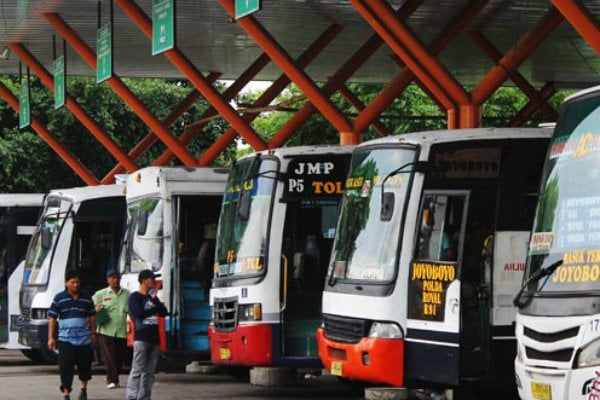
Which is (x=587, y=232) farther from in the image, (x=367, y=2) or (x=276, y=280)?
(x=367, y=2)

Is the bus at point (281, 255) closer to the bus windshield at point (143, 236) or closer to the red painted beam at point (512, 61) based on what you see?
the bus windshield at point (143, 236)

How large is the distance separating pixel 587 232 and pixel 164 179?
11.5 m

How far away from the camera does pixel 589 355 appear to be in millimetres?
10352

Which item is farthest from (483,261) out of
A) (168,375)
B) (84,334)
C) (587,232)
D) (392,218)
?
(168,375)

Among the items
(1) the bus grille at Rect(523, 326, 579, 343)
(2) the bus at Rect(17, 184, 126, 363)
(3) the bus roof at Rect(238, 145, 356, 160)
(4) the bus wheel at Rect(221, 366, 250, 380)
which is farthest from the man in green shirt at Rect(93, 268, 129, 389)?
(1) the bus grille at Rect(523, 326, 579, 343)

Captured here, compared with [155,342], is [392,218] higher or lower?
higher

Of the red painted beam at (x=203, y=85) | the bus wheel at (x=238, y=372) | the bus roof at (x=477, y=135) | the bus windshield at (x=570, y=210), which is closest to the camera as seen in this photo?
the bus windshield at (x=570, y=210)

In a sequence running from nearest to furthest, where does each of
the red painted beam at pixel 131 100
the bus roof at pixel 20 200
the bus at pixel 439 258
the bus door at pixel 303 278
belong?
the bus at pixel 439 258 → the bus door at pixel 303 278 → the bus roof at pixel 20 200 → the red painted beam at pixel 131 100

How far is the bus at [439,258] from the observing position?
14.6m

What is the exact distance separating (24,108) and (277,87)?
5.49 metres

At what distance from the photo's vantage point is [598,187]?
10.9 metres

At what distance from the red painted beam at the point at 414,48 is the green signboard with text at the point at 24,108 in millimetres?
12586

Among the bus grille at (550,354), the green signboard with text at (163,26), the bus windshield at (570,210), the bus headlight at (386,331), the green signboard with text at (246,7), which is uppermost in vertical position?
the green signboard with text at (163,26)

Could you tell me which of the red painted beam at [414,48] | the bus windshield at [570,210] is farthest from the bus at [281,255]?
the bus windshield at [570,210]
